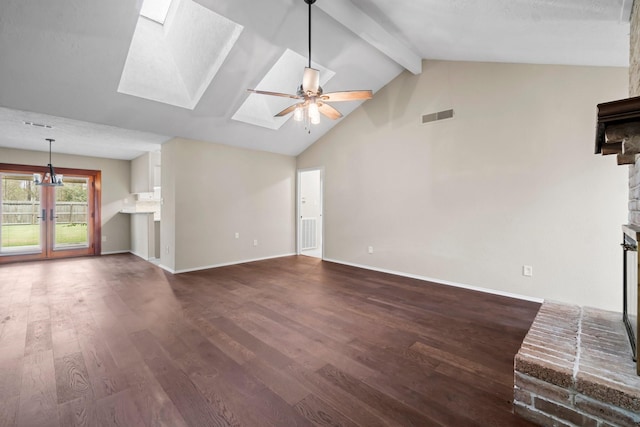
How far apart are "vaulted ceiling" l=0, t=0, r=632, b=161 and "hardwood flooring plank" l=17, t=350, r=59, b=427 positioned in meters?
2.89

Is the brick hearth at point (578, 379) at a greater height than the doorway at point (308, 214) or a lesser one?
lesser

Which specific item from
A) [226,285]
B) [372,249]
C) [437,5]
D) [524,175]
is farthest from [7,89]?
[524,175]

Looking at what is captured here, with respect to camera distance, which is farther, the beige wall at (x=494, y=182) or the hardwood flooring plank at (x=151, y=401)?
the beige wall at (x=494, y=182)

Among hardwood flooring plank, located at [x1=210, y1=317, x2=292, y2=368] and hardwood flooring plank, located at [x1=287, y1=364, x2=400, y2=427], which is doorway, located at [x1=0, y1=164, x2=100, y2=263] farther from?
hardwood flooring plank, located at [x1=287, y1=364, x2=400, y2=427]

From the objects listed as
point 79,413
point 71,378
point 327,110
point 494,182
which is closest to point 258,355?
point 79,413

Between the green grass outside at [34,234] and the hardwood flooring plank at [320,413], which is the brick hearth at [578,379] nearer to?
the hardwood flooring plank at [320,413]

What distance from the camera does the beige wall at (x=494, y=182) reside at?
9.87ft

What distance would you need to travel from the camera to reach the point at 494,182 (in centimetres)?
363

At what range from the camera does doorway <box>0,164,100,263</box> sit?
5.94m

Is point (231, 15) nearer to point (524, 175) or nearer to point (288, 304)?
point (288, 304)

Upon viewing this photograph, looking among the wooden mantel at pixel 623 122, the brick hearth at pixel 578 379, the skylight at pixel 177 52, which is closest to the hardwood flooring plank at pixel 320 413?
the brick hearth at pixel 578 379

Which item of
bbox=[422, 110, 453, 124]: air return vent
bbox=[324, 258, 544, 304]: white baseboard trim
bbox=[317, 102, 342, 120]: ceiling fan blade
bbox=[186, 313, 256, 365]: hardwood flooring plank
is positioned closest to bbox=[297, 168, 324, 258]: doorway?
bbox=[324, 258, 544, 304]: white baseboard trim

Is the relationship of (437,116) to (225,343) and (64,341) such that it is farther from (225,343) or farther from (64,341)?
(64,341)

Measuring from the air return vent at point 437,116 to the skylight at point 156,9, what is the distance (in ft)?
12.2
